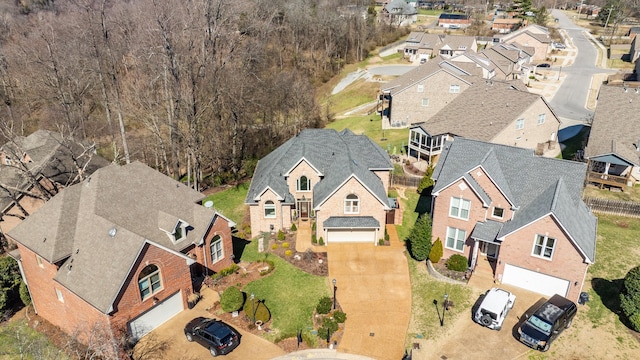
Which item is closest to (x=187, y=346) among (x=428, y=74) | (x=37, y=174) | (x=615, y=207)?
(x=37, y=174)

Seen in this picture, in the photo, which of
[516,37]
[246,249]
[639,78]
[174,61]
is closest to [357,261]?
[246,249]

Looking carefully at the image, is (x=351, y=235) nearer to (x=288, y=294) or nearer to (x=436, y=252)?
(x=436, y=252)

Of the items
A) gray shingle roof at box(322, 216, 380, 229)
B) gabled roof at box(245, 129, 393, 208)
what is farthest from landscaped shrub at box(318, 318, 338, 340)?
gabled roof at box(245, 129, 393, 208)

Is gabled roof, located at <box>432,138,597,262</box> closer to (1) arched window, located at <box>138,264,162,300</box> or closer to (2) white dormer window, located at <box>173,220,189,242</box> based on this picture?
(2) white dormer window, located at <box>173,220,189,242</box>

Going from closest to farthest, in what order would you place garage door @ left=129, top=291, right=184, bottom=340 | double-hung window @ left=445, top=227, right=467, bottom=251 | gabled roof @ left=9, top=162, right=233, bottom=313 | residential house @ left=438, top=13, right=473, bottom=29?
gabled roof @ left=9, top=162, right=233, bottom=313 < garage door @ left=129, top=291, right=184, bottom=340 < double-hung window @ left=445, top=227, right=467, bottom=251 < residential house @ left=438, top=13, right=473, bottom=29

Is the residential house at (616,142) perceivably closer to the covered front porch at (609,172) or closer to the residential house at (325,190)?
the covered front porch at (609,172)

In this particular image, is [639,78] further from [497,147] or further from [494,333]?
[494,333]
